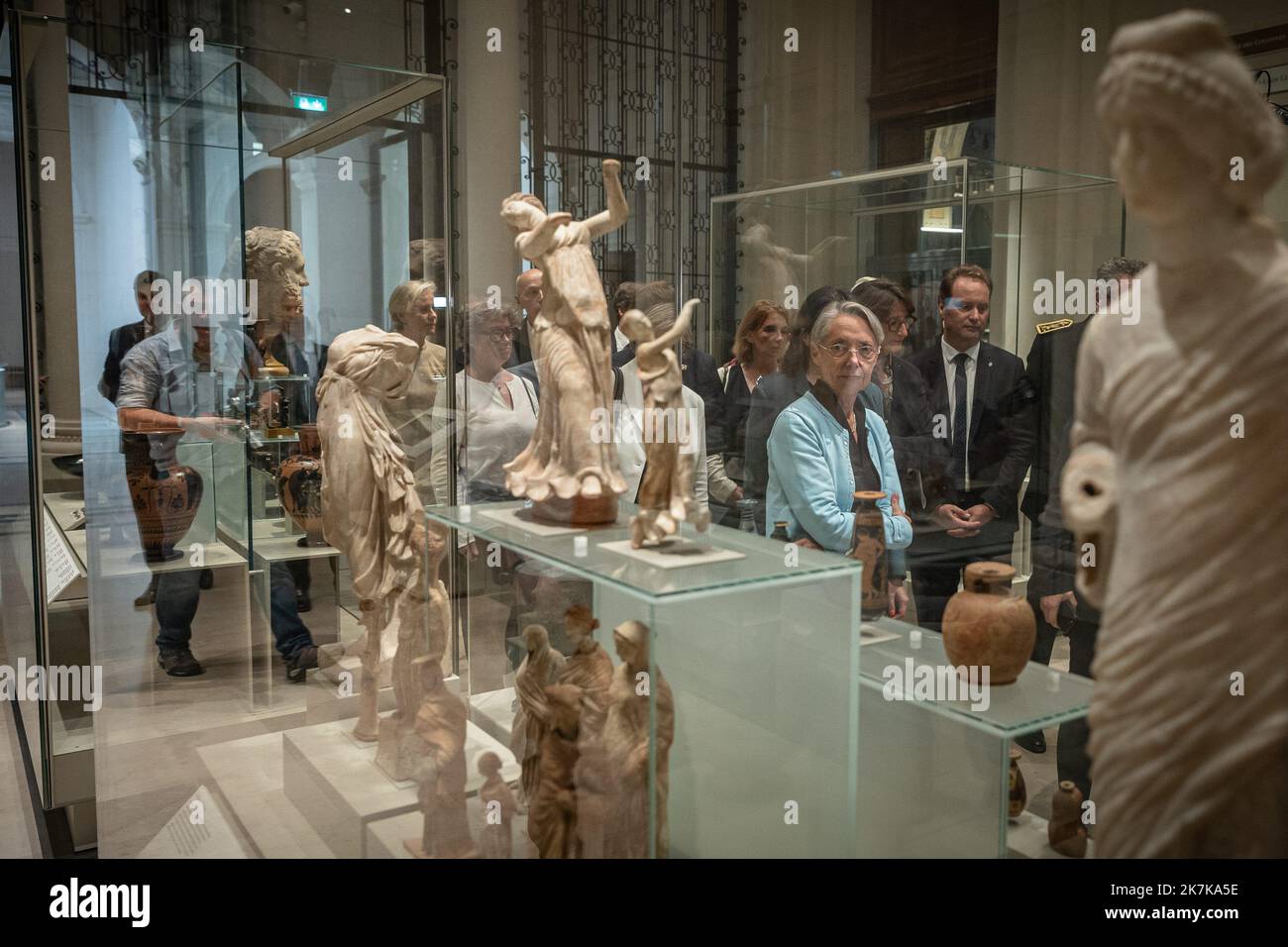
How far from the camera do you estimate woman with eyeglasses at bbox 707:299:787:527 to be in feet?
14.9

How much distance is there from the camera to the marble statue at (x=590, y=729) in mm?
2377

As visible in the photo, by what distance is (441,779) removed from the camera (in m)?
2.96

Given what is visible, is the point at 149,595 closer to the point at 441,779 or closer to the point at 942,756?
the point at 441,779

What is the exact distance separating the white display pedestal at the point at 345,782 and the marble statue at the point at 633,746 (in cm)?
74

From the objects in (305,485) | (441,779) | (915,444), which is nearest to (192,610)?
(305,485)

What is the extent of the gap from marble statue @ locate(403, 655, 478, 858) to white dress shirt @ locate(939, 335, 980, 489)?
7.11 feet

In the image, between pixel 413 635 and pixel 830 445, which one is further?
pixel 413 635

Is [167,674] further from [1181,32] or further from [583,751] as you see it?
[1181,32]

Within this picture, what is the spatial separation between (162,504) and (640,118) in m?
3.06

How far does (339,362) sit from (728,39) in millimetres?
2937

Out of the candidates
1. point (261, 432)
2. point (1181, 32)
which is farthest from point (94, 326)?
point (1181, 32)

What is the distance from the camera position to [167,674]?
15.4 feet
